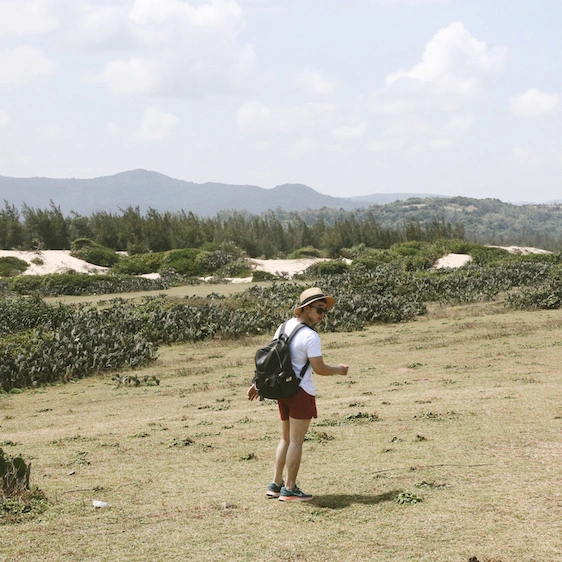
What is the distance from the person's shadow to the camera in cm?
635

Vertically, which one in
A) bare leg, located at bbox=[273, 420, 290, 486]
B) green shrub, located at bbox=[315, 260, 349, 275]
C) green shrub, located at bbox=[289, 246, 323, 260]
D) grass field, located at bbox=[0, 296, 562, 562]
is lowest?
grass field, located at bbox=[0, 296, 562, 562]

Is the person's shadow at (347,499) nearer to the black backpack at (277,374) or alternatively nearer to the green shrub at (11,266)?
the black backpack at (277,374)

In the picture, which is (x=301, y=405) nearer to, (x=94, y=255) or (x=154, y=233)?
(x=94, y=255)

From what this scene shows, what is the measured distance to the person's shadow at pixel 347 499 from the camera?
6.35 metres

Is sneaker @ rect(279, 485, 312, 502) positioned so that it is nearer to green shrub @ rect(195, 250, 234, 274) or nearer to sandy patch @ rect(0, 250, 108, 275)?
green shrub @ rect(195, 250, 234, 274)

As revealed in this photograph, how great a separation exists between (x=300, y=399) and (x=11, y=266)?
38415 mm

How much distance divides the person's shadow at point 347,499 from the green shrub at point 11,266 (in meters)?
37.0

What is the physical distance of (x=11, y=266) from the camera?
41.8m

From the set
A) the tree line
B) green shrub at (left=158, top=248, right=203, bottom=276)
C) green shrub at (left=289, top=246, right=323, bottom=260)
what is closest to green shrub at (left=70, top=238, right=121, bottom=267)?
the tree line

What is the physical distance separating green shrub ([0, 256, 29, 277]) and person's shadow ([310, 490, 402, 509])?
36969mm

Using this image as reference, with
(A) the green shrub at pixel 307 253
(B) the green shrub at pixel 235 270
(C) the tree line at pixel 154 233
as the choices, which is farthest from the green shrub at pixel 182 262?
(A) the green shrub at pixel 307 253

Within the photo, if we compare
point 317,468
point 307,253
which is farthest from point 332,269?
point 317,468

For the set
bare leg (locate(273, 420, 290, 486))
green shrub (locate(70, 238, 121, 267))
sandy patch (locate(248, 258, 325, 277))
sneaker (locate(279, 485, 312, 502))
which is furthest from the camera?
sandy patch (locate(248, 258, 325, 277))

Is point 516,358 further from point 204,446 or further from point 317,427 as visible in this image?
point 204,446
